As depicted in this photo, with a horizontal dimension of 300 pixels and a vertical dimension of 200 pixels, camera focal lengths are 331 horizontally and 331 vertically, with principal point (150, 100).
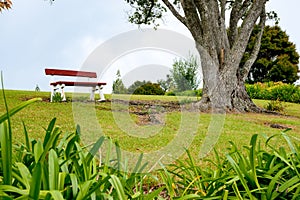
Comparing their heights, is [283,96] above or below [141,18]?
below

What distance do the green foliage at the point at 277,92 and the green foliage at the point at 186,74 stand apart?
8.01m

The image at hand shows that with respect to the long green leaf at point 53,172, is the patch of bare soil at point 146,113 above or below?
below

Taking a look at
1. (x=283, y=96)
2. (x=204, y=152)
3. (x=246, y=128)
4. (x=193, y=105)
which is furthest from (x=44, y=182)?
(x=283, y=96)

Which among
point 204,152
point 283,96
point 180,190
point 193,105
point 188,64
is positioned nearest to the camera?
point 180,190

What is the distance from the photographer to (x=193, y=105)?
8547 millimetres

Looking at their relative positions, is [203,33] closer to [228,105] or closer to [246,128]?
[228,105]

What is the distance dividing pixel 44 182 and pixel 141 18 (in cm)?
1125

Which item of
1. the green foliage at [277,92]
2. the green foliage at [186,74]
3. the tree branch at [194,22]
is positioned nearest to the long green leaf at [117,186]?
the green foliage at [186,74]

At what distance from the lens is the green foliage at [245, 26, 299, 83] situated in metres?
21.8

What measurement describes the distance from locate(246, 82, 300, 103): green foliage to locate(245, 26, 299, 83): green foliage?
568 centimetres

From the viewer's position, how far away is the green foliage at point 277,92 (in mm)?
14812

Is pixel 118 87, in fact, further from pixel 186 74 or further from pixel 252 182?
pixel 252 182

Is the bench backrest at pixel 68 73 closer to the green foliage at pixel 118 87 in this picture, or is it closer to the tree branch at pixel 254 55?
the green foliage at pixel 118 87

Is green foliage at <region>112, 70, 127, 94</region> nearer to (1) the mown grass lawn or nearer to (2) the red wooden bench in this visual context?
(1) the mown grass lawn
